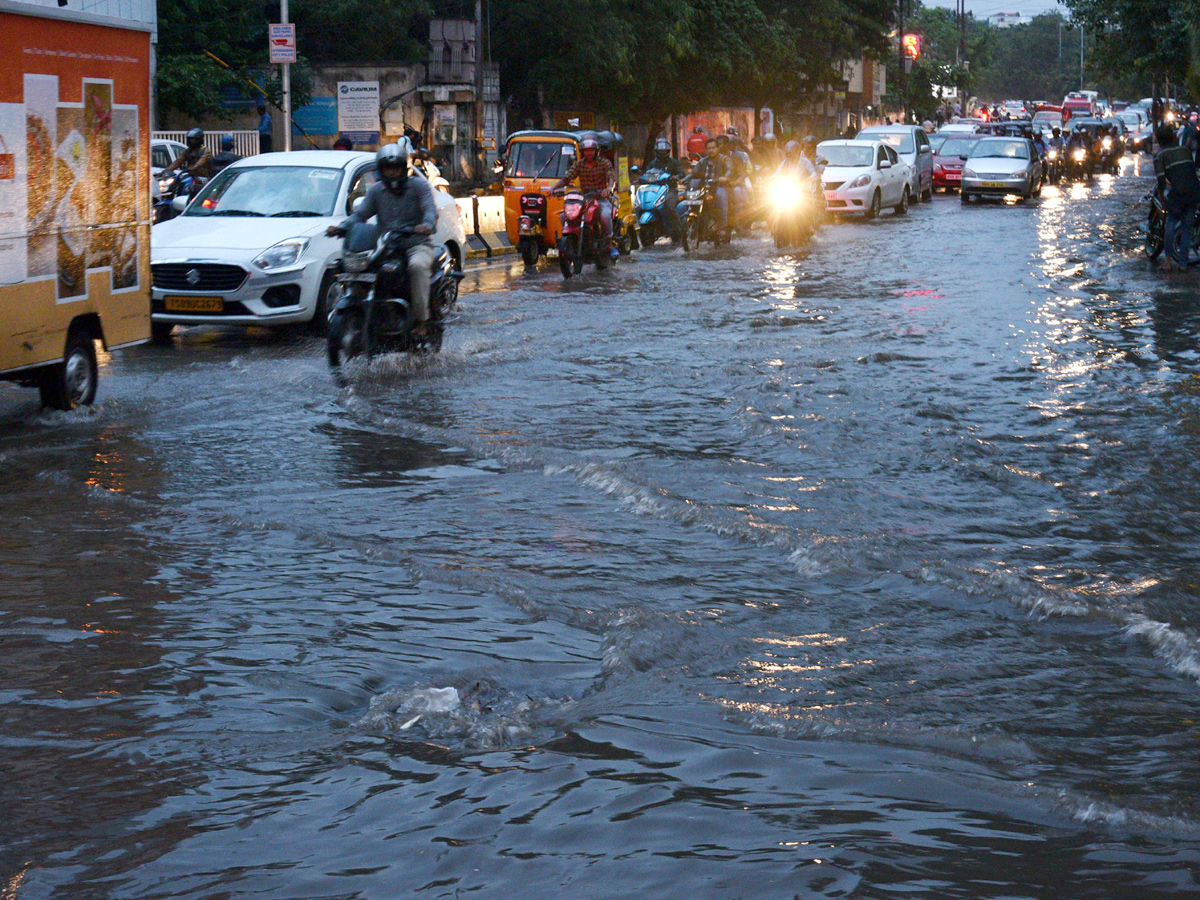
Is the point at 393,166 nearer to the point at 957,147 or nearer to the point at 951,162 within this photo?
the point at 951,162

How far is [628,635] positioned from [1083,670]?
1484mm

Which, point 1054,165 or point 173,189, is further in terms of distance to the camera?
point 1054,165

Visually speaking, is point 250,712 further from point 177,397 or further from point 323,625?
point 177,397

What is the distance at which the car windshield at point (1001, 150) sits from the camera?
126 feet

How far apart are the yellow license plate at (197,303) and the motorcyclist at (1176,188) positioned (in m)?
12.2

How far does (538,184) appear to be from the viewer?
23.2m

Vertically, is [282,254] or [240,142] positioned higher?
[240,142]

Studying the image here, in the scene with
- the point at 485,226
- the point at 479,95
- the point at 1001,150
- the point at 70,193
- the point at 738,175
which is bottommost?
the point at 70,193

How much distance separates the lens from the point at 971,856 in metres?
3.59

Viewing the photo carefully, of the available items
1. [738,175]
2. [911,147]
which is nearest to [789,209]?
[738,175]

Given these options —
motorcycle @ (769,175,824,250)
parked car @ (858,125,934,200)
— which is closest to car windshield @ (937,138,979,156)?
parked car @ (858,125,934,200)

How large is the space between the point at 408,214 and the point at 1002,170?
2780cm

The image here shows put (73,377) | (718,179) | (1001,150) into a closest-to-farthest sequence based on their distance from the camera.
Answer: (73,377) → (718,179) → (1001,150)

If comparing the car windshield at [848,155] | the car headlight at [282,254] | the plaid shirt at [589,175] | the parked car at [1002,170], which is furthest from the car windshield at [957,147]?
the car headlight at [282,254]
